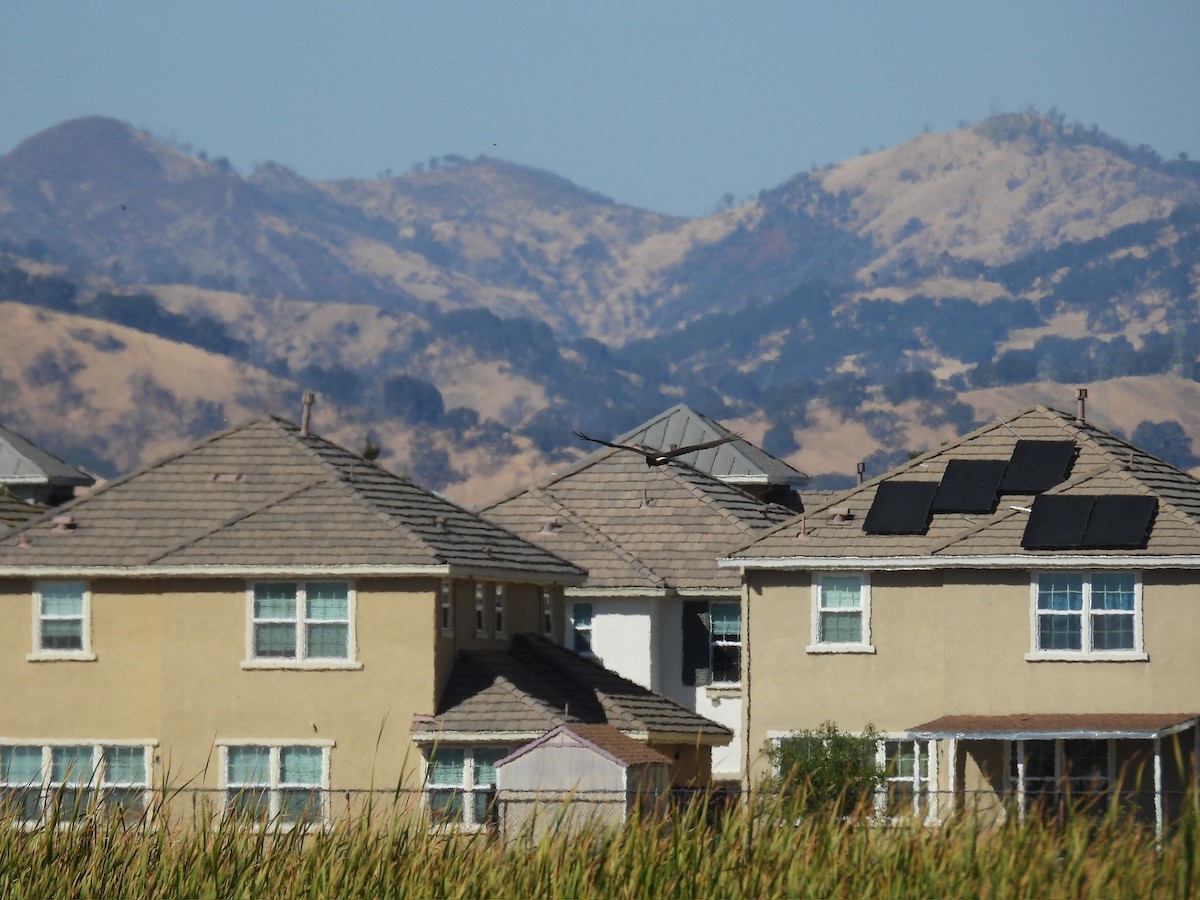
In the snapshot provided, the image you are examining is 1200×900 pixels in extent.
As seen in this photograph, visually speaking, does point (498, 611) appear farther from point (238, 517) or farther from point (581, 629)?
point (581, 629)

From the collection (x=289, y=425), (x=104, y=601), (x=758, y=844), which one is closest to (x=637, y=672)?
(x=289, y=425)

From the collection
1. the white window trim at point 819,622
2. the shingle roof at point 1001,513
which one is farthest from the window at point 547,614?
the white window trim at point 819,622

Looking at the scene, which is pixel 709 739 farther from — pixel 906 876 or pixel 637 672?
pixel 906 876

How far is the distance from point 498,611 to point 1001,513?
365 inches

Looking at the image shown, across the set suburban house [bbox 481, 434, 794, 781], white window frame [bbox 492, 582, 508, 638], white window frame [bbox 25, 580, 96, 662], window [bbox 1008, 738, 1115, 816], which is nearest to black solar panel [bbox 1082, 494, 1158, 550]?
window [bbox 1008, 738, 1115, 816]

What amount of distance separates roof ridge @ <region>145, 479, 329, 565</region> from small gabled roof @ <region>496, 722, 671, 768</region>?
6758 millimetres

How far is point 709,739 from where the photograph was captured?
155 ft

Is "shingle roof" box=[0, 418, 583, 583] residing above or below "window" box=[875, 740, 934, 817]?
above

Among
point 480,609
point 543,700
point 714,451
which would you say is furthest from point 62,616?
point 714,451

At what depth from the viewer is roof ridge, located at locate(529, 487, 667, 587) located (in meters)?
52.9

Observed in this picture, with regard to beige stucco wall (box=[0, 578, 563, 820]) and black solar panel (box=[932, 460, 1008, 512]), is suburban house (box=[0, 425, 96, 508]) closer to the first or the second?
beige stucco wall (box=[0, 578, 563, 820])

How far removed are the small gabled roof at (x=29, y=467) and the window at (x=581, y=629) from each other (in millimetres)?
19694

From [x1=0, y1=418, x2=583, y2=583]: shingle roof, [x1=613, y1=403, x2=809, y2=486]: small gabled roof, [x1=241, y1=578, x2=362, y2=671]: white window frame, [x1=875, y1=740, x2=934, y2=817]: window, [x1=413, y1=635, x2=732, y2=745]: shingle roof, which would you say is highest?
[x1=613, y1=403, x2=809, y2=486]: small gabled roof

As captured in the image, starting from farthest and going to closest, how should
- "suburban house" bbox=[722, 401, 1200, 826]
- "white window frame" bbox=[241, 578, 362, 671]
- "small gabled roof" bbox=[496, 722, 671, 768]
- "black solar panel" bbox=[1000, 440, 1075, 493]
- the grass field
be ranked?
1. "black solar panel" bbox=[1000, 440, 1075, 493]
2. "suburban house" bbox=[722, 401, 1200, 826]
3. "white window frame" bbox=[241, 578, 362, 671]
4. "small gabled roof" bbox=[496, 722, 671, 768]
5. the grass field
